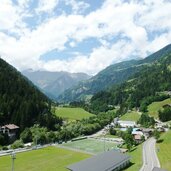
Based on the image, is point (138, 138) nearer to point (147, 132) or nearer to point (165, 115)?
point (147, 132)

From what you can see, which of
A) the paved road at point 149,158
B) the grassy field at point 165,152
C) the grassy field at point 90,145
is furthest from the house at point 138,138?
the paved road at point 149,158

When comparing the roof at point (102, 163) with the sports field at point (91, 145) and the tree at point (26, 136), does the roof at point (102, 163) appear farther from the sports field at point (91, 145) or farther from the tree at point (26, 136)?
the tree at point (26, 136)

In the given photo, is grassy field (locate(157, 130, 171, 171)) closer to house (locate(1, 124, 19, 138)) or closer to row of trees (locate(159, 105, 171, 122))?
row of trees (locate(159, 105, 171, 122))

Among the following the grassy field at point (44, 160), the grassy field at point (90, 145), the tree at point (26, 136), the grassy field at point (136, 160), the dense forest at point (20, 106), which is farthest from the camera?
the dense forest at point (20, 106)

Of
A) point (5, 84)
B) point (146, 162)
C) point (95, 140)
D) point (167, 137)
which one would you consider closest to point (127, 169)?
point (146, 162)

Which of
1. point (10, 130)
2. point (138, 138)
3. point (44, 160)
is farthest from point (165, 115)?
point (44, 160)

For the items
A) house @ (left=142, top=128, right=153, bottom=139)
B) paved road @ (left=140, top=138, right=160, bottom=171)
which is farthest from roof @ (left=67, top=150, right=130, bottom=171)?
house @ (left=142, top=128, right=153, bottom=139)
